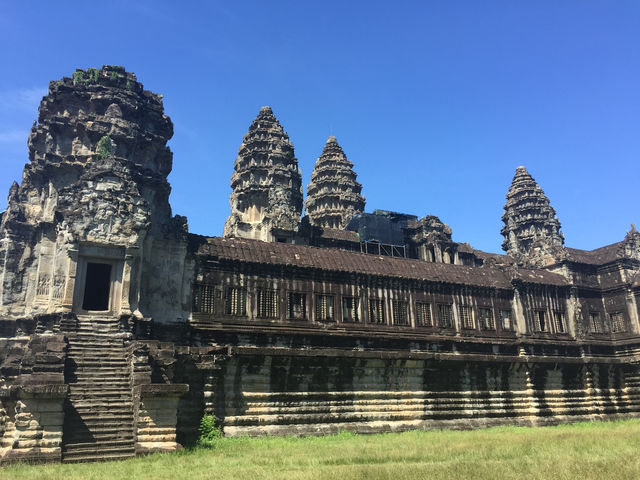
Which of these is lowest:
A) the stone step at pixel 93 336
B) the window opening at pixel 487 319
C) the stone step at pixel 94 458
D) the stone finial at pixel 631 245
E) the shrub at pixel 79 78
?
the stone step at pixel 94 458

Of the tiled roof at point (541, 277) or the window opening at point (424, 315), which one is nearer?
the window opening at point (424, 315)

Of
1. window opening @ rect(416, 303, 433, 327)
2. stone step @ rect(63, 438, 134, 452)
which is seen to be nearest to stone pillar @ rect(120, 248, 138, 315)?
stone step @ rect(63, 438, 134, 452)

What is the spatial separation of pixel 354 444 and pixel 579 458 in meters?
8.23

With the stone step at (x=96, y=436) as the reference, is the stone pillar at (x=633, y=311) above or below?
above

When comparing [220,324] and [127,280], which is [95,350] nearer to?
[127,280]

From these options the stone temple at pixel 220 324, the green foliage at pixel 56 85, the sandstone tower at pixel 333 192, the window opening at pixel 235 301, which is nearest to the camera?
the stone temple at pixel 220 324

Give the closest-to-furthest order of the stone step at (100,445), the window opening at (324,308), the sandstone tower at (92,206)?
1. the stone step at (100,445)
2. the sandstone tower at (92,206)
3. the window opening at (324,308)

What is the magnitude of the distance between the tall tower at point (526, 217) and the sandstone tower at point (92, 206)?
47.1 m

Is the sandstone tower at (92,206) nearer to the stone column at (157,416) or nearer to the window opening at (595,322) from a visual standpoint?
the stone column at (157,416)

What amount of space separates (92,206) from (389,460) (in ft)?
55.2

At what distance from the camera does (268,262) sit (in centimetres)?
3009

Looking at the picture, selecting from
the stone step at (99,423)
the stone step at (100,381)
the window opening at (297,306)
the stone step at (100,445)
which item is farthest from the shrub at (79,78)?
the stone step at (100,445)

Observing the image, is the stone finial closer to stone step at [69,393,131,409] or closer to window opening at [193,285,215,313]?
window opening at [193,285,215,313]

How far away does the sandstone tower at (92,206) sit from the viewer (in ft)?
82.1
